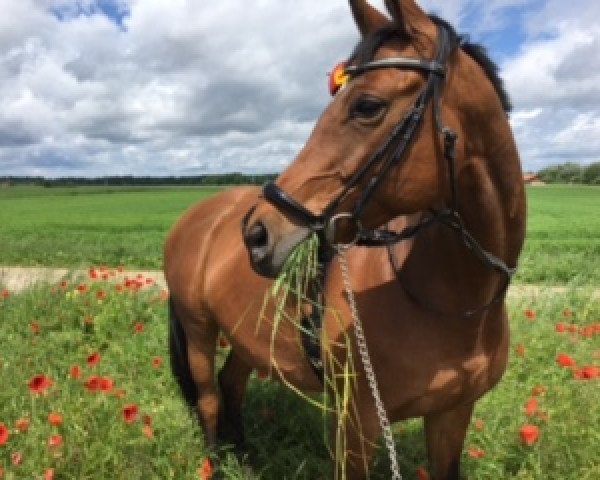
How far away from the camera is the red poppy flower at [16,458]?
3.12 meters

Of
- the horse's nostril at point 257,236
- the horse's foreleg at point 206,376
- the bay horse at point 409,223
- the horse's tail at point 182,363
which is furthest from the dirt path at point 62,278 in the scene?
the horse's nostril at point 257,236

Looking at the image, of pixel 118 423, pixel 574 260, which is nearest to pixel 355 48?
pixel 118 423

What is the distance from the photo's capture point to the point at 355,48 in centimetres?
214

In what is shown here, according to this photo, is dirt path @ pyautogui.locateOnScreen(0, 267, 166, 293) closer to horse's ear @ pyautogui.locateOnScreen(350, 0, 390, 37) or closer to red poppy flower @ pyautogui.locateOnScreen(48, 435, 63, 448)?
red poppy flower @ pyautogui.locateOnScreen(48, 435, 63, 448)

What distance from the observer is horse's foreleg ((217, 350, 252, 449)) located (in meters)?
4.49

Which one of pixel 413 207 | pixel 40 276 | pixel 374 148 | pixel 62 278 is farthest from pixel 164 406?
pixel 40 276

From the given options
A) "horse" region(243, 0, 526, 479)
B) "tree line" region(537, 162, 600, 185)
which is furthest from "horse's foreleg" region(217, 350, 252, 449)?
"tree line" region(537, 162, 600, 185)

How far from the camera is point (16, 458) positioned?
3131mm

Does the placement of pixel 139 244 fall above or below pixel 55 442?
below

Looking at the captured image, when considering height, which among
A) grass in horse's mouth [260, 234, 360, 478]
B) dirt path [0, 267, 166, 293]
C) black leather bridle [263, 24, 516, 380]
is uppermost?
black leather bridle [263, 24, 516, 380]

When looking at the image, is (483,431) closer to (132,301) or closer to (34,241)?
(132,301)

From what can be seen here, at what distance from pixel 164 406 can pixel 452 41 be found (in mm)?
3543

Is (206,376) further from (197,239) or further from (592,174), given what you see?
(592,174)

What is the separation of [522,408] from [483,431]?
390 millimetres
